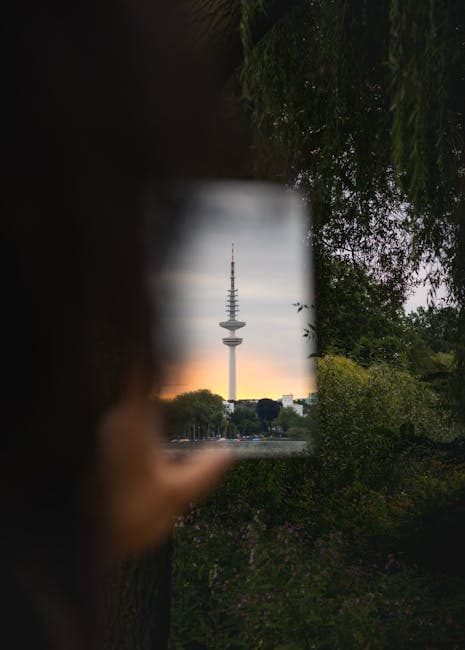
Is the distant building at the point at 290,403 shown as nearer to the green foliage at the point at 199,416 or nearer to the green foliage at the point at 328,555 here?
the green foliage at the point at 199,416

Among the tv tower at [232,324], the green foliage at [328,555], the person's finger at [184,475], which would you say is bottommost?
the green foliage at [328,555]

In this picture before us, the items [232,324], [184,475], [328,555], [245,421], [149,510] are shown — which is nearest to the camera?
[149,510]

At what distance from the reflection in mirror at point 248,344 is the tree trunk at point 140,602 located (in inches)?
162

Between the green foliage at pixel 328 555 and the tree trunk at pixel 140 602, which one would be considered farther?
the green foliage at pixel 328 555

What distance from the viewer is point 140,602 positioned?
2.61 meters

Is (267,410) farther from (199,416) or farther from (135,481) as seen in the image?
(135,481)

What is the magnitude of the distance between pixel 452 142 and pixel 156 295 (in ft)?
4.38

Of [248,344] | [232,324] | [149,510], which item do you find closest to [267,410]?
[248,344]

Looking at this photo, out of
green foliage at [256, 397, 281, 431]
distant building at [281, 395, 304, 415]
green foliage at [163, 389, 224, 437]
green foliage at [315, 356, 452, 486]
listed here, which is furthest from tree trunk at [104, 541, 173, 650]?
distant building at [281, 395, 304, 415]

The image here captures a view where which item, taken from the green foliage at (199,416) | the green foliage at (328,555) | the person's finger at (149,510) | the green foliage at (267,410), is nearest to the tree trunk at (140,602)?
the person's finger at (149,510)

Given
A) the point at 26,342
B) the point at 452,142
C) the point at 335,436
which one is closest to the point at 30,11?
the point at 26,342

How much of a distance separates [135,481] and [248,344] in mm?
9875

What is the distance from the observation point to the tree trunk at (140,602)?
2.57 m

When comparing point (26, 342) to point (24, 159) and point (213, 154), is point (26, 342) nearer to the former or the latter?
point (24, 159)
